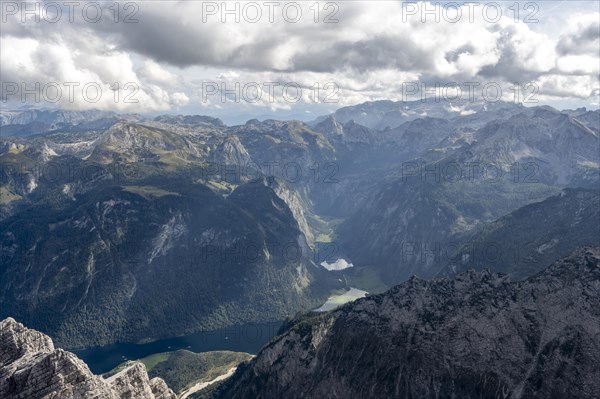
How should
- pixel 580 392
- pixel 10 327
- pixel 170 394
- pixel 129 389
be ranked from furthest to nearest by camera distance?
pixel 580 392, pixel 170 394, pixel 10 327, pixel 129 389

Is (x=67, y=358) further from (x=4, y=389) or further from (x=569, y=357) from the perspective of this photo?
(x=569, y=357)

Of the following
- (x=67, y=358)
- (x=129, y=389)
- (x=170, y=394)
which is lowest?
(x=170, y=394)

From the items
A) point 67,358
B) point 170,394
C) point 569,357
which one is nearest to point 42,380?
point 67,358

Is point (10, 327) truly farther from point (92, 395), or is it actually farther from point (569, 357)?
point (569, 357)

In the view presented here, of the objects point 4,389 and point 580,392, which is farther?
point 580,392

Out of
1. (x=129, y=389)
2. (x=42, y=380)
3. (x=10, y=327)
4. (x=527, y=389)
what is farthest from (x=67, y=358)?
(x=527, y=389)

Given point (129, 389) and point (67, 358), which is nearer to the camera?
point (67, 358)

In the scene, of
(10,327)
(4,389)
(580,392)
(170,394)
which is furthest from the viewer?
(580,392)

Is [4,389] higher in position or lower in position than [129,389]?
higher

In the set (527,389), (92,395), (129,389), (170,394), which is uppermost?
(92,395)
